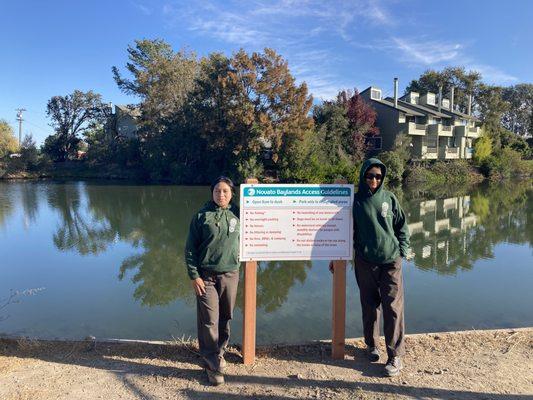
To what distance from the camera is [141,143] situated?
4275cm

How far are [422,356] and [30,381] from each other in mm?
3593

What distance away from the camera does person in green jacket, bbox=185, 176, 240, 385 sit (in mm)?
3590

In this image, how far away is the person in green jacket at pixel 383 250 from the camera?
3691mm

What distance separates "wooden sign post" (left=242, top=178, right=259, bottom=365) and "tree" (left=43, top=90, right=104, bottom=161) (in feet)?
173

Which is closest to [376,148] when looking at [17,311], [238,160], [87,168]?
[238,160]

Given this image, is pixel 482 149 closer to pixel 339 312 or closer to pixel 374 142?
pixel 374 142

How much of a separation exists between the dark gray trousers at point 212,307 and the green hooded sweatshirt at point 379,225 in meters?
1.24

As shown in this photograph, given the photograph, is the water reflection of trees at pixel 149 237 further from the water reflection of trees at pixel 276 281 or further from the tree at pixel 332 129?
the tree at pixel 332 129

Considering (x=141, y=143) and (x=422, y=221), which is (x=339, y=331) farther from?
(x=141, y=143)

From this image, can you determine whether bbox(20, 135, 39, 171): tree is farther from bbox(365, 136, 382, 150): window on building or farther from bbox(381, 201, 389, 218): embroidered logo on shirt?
bbox(381, 201, 389, 218): embroidered logo on shirt

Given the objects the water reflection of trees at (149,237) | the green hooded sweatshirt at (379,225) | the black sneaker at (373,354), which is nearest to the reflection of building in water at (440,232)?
the water reflection of trees at (149,237)

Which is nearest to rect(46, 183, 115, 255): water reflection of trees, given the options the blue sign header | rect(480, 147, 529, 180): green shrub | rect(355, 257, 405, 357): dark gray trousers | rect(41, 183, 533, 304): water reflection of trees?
rect(41, 183, 533, 304): water reflection of trees

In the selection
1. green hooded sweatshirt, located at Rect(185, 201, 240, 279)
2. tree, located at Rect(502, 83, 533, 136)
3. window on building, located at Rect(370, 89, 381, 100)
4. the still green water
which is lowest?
the still green water

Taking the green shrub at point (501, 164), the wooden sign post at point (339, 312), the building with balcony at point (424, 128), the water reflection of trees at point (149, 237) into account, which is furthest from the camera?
the green shrub at point (501, 164)
